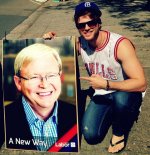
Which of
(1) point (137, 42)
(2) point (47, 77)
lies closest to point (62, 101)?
(2) point (47, 77)

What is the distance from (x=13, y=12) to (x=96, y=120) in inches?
404

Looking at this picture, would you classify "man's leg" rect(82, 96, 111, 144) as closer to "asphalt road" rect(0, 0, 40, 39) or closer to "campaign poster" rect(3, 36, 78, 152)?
"campaign poster" rect(3, 36, 78, 152)

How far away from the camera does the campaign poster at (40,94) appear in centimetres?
322

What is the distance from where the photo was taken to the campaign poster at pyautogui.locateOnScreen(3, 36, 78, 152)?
10.6 ft

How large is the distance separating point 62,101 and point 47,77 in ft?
1.06

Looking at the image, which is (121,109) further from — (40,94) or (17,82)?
(17,82)

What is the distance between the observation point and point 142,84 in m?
3.10

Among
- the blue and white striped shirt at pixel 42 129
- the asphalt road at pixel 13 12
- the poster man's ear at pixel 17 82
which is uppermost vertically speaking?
the asphalt road at pixel 13 12

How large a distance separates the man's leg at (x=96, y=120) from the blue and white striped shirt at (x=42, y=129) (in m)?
0.38

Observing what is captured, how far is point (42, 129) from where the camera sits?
3.29m

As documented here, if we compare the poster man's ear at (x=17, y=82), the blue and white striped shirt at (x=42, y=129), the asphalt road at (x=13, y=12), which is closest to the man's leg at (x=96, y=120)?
the blue and white striped shirt at (x=42, y=129)

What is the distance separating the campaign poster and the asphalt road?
5729 mm

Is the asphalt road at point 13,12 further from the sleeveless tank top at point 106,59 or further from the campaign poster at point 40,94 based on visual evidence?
the sleeveless tank top at point 106,59

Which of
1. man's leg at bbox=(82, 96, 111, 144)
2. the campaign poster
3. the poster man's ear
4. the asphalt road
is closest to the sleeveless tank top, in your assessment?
man's leg at bbox=(82, 96, 111, 144)
